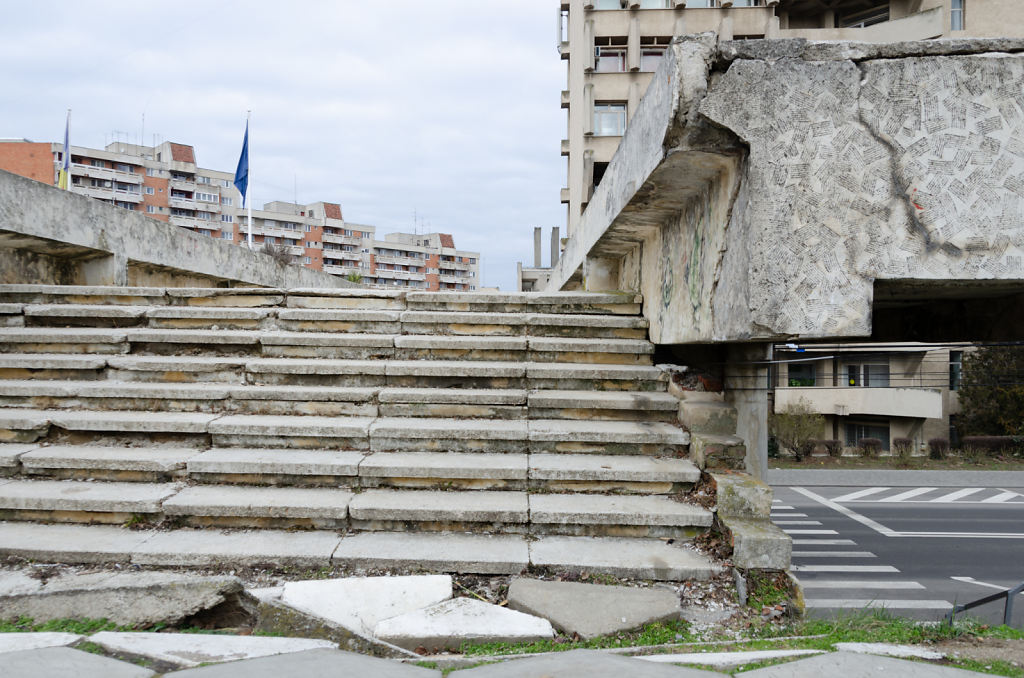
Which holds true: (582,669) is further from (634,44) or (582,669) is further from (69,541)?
(634,44)

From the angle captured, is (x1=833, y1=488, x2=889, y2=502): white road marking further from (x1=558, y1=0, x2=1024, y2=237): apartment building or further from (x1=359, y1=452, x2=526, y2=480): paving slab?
(x1=359, y1=452, x2=526, y2=480): paving slab

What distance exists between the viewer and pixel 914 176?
8.00 feet

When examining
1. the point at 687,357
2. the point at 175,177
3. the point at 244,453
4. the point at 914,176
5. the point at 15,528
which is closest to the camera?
the point at 914,176

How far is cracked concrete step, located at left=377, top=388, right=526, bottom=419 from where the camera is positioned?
13.3 feet

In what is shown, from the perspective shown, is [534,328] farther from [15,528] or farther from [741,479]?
[15,528]

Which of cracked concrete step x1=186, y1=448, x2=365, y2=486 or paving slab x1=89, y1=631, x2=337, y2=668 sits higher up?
cracked concrete step x1=186, y1=448, x2=365, y2=486

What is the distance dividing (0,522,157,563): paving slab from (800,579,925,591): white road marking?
9.71m

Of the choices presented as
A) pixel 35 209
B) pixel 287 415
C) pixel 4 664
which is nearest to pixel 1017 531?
pixel 287 415

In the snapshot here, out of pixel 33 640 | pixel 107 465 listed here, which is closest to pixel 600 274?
pixel 107 465

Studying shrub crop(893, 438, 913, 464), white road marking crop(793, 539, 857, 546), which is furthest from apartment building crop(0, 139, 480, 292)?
white road marking crop(793, 539, 857, 546)

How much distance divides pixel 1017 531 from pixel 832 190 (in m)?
14.6

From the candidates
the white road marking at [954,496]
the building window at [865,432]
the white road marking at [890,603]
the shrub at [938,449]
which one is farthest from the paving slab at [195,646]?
the building window at [865,432]

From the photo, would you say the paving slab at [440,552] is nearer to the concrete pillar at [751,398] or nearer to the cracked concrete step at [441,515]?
the cracked concrete step at [441,515]

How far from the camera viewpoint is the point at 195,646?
2086 millimetres
